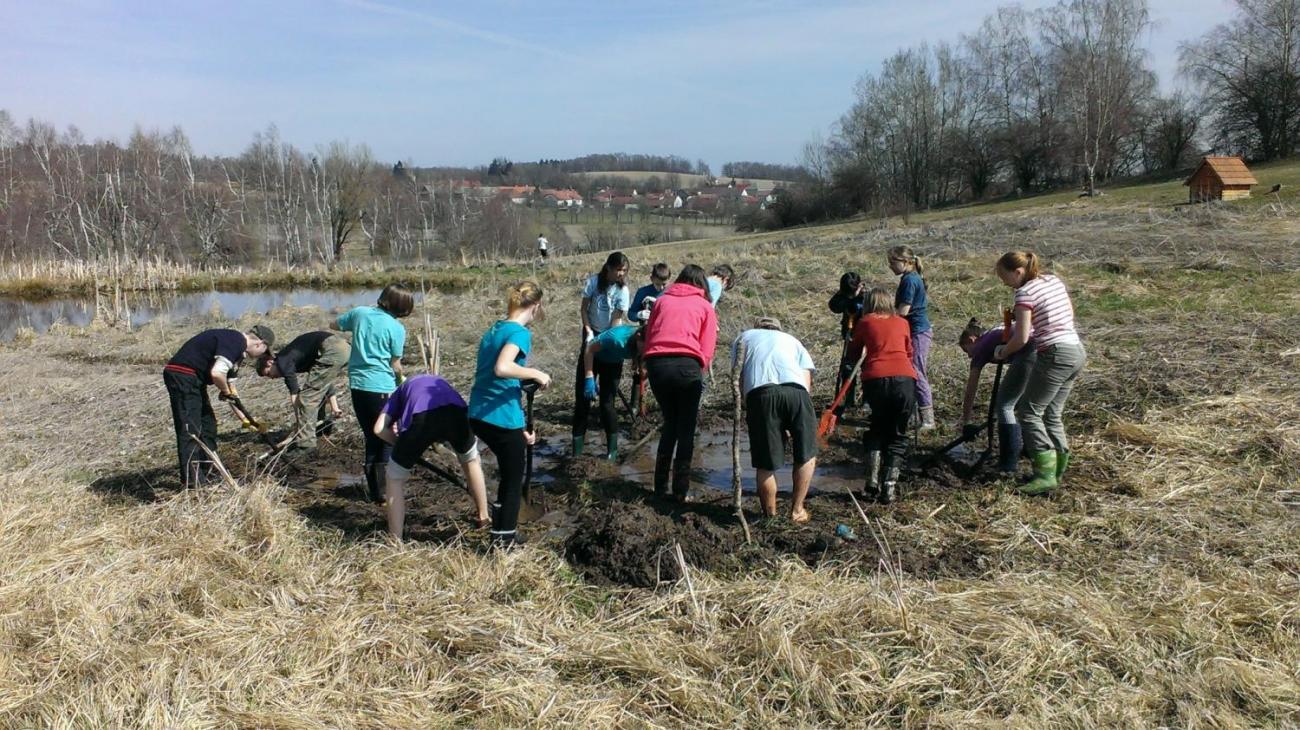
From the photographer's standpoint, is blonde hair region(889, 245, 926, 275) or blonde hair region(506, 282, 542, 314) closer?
blonde hair region(506, 282, 542, 314)

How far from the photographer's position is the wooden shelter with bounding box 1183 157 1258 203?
69.9 feet

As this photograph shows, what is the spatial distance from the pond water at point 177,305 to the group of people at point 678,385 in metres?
17.1

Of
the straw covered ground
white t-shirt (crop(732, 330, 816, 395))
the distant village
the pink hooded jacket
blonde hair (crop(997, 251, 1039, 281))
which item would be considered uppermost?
the distant village

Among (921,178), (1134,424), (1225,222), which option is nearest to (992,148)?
(921,178)

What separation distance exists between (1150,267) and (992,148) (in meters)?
39.3

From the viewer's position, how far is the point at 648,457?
6926mm

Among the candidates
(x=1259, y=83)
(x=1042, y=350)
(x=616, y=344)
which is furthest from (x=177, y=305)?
(x=1259, y=83)

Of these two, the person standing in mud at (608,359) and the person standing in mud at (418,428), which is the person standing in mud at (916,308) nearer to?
the person standing in mud at (608,359)

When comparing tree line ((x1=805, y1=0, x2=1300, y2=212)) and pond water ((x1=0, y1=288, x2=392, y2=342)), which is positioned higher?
tree line ((x1=805, y1=0, x2=1300, y2=212))

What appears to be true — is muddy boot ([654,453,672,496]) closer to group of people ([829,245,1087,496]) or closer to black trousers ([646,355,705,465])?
black trousers ([646,355,705,465])

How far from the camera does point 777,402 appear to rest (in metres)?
4.93

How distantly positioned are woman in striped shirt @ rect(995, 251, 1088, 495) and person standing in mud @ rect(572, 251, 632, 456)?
2984 millimetres

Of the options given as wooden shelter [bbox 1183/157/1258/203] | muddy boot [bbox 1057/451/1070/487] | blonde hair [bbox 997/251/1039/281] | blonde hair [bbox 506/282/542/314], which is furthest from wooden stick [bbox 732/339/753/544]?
wooden shelter [bbox 1183/157/1258/203]

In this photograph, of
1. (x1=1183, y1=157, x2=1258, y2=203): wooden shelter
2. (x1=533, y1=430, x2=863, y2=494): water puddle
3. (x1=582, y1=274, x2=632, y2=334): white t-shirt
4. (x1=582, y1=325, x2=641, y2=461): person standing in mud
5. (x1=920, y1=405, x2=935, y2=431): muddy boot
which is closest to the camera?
(x1=533, y1=430, x2=863, y2=494): water puddle
